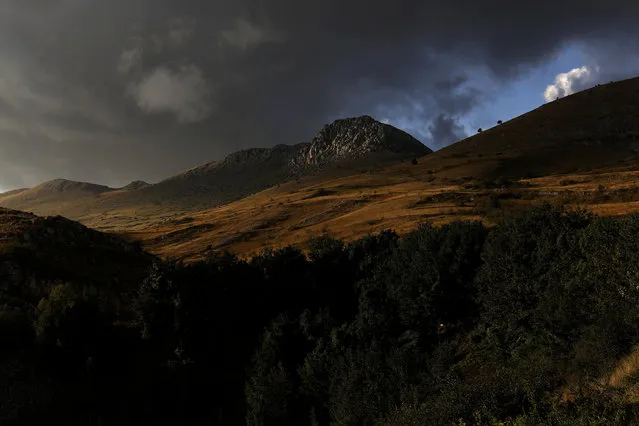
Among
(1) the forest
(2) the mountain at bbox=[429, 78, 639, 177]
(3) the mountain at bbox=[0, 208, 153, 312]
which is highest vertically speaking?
(2) the mountain at bbox=[429, 78, 639, 177]

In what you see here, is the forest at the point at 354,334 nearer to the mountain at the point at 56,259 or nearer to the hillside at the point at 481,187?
the mountain at the point at 56,259

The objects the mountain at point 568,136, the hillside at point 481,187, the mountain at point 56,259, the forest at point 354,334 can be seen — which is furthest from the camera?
the mountain at point 568,136

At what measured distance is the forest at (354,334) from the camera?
1470 centimetres

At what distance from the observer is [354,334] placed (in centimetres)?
2230

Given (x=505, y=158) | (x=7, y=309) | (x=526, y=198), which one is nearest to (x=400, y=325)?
(x=7, y=309)

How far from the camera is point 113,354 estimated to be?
22.6m

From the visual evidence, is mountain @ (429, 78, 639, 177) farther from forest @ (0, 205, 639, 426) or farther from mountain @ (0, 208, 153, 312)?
mountain @ (0, 208, 153, 312)

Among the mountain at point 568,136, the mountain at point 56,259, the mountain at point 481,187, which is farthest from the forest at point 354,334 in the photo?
the mountain at point 568,136

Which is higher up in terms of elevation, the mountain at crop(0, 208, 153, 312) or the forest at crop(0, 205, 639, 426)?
the mountain at crop(0, 208, 153, 312)

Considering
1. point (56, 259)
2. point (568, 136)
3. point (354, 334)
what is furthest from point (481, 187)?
point (56, 259)

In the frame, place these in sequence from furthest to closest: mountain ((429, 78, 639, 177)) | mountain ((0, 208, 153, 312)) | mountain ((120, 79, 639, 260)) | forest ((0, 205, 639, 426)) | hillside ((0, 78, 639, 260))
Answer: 1. mountain ((429, 78, 639, 177))
2. hillside ((0, 78, 639, 260))
3. mountain ((120, 79, 639, 260))
4. mountain ((0, 208, 153, 312))
5. forest ((0, 205, 639, 426))

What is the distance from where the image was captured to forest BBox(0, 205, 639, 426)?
14703 millimetres

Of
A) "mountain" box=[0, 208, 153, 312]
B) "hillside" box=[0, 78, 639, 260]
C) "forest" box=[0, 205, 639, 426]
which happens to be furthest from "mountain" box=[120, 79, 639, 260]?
"mountain" box=[0, 208, 153, 312]

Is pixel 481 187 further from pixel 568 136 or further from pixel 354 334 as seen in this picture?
pixel 568 136
